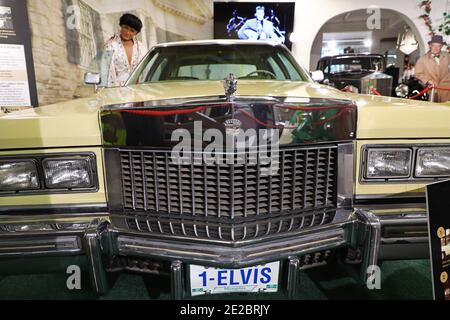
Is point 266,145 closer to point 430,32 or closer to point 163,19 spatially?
point 163,19

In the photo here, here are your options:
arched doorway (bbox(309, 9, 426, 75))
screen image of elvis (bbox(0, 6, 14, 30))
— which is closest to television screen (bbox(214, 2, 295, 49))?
arched doorway (bbox(309, 9, 426, 75))

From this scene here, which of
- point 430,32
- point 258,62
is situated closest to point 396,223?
point 258,62

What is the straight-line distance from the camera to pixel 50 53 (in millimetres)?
4070

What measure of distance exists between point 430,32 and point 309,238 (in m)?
8.43

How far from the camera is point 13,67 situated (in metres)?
3.48

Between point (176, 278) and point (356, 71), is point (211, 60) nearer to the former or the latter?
point (176, 278)

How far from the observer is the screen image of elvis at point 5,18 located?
337cm

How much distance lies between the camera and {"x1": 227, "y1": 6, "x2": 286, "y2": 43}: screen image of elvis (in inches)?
286

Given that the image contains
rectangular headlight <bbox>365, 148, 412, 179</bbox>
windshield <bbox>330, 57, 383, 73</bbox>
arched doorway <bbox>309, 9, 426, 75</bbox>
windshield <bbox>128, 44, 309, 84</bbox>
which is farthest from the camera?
arched doorway <bbox>309, 9, 426, 75</bbox>

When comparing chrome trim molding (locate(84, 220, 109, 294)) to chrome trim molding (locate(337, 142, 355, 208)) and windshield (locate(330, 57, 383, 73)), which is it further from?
windshield (locate(330, 57, 383, 73))

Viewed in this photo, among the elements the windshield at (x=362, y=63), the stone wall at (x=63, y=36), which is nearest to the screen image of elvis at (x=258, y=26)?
the windshield at (x=362, y=63)

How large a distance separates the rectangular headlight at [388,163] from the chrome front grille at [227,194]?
0.19m

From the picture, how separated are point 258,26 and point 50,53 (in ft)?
15.8

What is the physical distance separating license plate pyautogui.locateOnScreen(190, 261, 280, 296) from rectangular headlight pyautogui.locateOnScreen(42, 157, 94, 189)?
61cm
